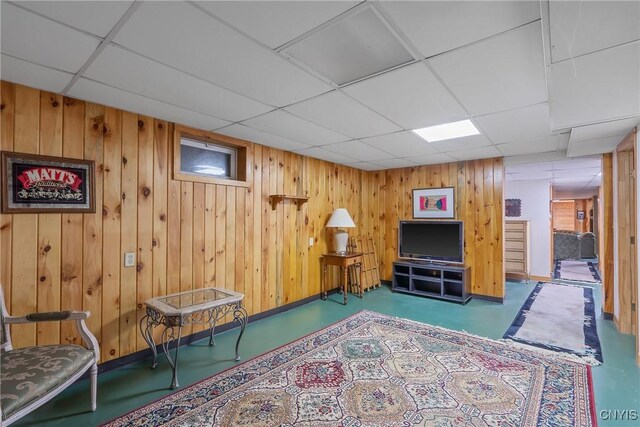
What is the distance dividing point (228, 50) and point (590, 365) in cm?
370

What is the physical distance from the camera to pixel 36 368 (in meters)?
1.71

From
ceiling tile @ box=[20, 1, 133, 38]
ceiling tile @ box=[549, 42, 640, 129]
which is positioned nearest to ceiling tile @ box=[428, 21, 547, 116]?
ceiling tile @ box=[549, 42, 640, 129]

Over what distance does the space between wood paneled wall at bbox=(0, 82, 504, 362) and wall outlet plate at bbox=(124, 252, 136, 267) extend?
0.14ft

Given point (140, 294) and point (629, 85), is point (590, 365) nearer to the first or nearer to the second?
point (629, 85)

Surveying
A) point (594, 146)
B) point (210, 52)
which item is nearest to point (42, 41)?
point (210, 52)

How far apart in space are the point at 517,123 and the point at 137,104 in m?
3.42

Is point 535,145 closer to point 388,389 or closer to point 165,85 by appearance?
point 388,389

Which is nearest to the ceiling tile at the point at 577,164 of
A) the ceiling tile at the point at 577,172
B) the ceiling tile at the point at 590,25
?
the ceiling tile at the point at 577,172

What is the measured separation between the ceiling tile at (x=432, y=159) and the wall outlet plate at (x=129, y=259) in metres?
3.80

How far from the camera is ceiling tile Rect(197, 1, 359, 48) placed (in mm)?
1309

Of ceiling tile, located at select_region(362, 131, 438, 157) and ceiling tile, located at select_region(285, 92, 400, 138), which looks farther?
ceiling tile, located at select_region(362, 131, 438, 157)

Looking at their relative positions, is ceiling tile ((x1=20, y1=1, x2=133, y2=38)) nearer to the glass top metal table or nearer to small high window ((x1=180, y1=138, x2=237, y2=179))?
small high window ((x1=180, y1=138, x2=237, y2=179))

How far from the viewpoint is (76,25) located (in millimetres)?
1465

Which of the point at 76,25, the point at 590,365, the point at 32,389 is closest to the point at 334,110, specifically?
the point at 76,25
